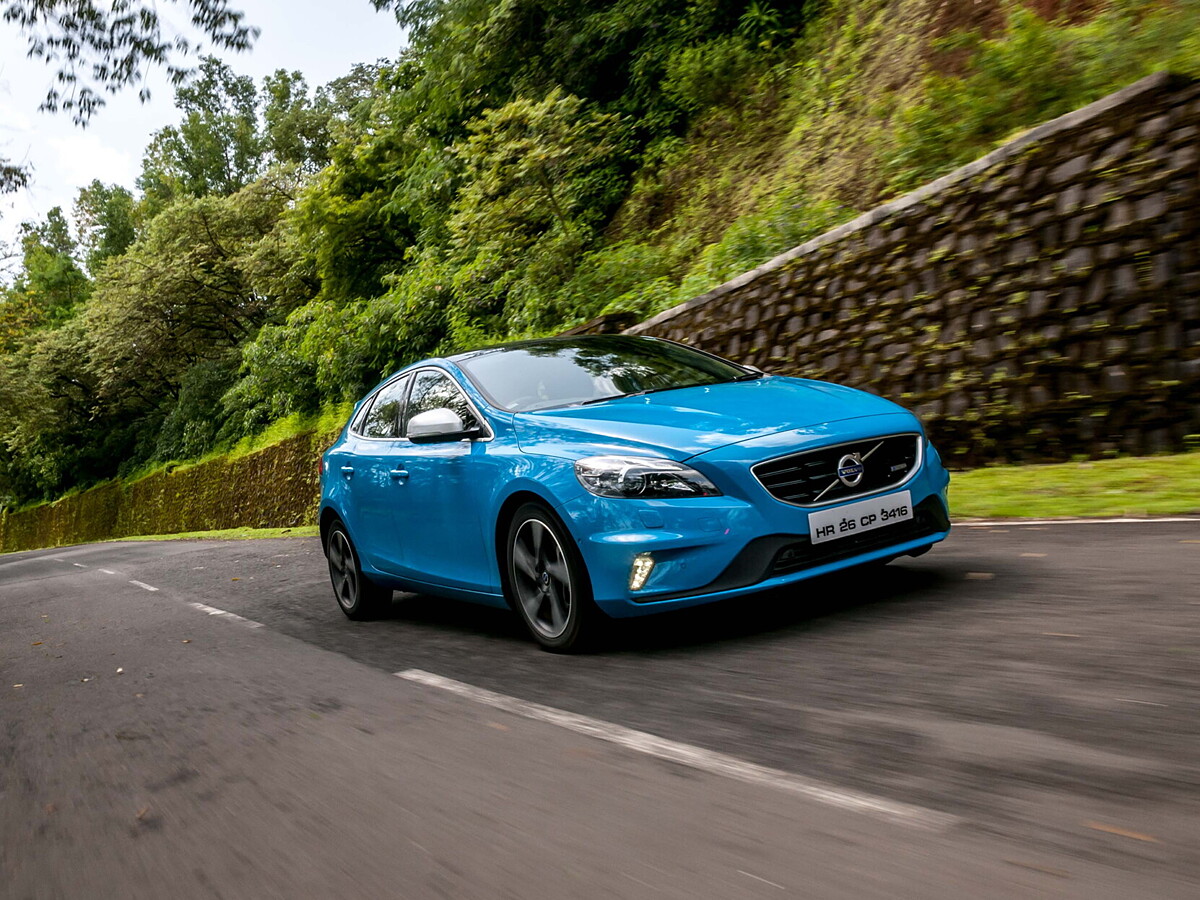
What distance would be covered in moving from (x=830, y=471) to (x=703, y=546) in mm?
710

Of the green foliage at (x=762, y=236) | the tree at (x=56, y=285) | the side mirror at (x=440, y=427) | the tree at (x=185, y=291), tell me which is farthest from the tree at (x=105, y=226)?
the side mirror at (x=440, y=427)

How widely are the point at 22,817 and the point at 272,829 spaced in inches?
48.9

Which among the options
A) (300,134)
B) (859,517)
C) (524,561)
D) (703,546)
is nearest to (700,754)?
(703,546)

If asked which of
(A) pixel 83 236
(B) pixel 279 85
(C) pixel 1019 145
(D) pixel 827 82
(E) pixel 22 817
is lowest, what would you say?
(E) pixel 22 817

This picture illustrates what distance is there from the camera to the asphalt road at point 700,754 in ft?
9.30

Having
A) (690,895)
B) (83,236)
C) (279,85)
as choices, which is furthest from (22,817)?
(83,236)

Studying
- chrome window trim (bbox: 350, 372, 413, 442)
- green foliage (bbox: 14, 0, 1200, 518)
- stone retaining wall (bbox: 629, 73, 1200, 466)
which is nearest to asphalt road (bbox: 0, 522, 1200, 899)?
chrome window trim (bbox: 350, 372, 413, 442)

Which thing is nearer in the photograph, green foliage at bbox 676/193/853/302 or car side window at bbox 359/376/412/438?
car side window at bbox 359/376/412/438

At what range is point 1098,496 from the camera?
7613mm

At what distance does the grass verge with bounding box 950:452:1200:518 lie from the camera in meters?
7.19

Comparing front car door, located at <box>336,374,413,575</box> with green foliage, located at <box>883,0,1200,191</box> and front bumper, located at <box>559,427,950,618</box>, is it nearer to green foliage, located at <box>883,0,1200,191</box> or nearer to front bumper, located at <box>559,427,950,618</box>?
front bumper, located at <box>559,427,950,618</box>

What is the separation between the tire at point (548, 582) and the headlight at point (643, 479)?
325mm

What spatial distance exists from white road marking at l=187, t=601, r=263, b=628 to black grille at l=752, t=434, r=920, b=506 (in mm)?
4950

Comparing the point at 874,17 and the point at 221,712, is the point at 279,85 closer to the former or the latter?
the point at 874,17
